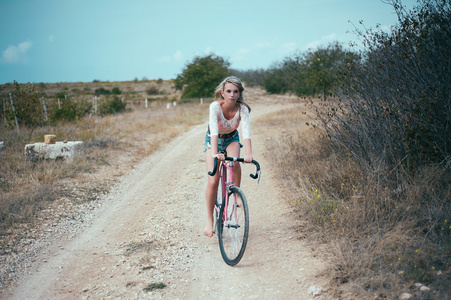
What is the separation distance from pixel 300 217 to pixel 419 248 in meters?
1.75

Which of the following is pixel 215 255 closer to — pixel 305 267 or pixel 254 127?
pixel 305 267

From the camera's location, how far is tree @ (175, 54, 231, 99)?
3167 cm

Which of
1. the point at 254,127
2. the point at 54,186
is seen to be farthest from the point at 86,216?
the point at 254,127

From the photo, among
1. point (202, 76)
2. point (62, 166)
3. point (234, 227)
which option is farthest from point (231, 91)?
point (202, 76)

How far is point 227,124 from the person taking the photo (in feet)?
12.6

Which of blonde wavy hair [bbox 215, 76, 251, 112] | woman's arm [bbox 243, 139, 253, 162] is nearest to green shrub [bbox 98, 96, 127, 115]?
blonde wavy hair [bbox 215, 76, 251, 112]

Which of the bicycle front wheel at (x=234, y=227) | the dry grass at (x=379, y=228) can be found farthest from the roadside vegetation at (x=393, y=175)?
the bicycle front wheel at (x=234, y=227)

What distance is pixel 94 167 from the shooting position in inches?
323

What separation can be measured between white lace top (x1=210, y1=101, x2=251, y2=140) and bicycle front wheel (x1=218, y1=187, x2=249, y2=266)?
718 mm

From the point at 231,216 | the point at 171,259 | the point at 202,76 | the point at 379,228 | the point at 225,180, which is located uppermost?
the point at 202,76

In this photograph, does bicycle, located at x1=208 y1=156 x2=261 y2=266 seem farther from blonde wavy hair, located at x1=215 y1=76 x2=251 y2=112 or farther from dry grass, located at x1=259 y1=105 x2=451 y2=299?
dry grass, located at x1=259 y1=105 x2=451 y2=299

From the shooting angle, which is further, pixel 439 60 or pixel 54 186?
pixel 54 186

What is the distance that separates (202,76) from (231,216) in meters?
29.4

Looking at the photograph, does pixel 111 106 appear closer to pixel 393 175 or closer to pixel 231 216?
pixel 231 216
